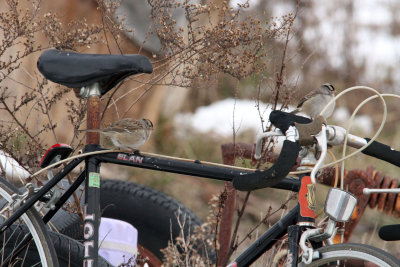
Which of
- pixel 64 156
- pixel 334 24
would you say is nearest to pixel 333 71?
pixel 334 24

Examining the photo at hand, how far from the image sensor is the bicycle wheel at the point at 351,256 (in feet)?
5.71

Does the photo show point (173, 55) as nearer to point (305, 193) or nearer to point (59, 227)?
point (59, 227)

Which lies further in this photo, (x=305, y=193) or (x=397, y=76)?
(x=397, y=76)

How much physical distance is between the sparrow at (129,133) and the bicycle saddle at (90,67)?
0.48 ft

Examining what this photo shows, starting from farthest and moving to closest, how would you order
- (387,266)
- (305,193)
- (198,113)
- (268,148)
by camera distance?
(198,113)
(268,148)
(305,193)
(387,266)

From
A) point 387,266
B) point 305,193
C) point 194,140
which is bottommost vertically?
point 387,266

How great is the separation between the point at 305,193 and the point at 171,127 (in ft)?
16.7

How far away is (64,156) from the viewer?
2352 mm

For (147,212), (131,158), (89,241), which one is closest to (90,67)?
(131,158)

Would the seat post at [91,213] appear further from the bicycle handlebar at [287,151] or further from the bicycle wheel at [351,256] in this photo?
the bicycle wheel at [351,256]

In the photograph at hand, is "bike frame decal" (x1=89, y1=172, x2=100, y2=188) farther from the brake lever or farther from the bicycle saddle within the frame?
the brake lever

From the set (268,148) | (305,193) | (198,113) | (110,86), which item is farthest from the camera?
(198,113)

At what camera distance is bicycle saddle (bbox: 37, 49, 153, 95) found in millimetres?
2158

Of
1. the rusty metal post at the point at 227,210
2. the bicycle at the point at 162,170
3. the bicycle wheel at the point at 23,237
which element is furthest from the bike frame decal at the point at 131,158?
the rusty metal post at the point at 227,210
